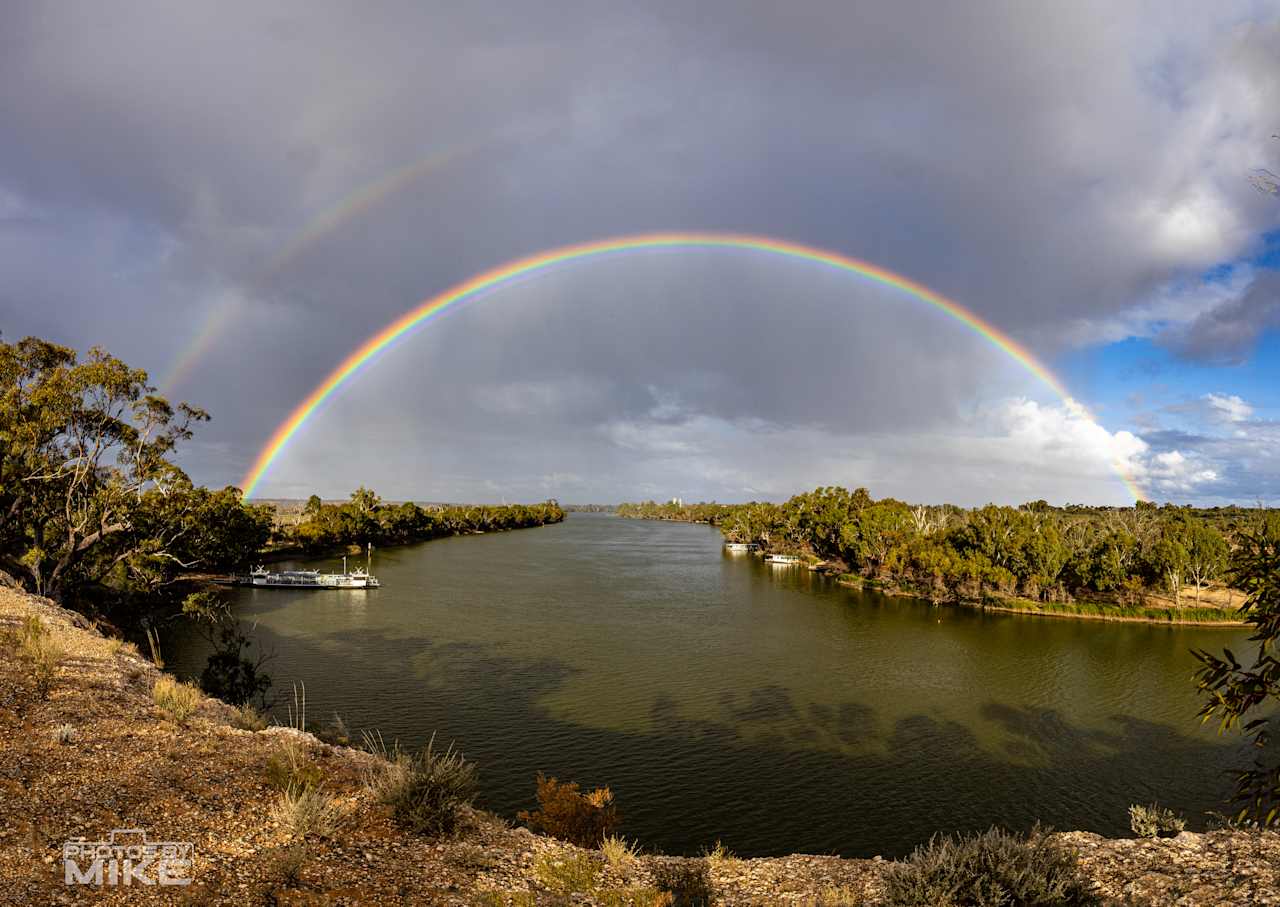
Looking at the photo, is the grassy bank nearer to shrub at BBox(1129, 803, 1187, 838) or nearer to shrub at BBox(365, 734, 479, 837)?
shrub at BBox(1129, 803, 1187, 838)

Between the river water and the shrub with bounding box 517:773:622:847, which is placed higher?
the shrub with bounding box 517:773:622:847

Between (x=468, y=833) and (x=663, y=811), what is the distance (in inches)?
559

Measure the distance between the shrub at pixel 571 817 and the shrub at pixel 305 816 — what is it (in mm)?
5953

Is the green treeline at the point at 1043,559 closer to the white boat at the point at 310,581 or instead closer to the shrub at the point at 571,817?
the white boat at the point at 310,581

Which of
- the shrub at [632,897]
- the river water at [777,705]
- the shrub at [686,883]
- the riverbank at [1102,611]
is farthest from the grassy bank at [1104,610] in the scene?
the shrub at [632,897]

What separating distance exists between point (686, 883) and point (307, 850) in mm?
5924

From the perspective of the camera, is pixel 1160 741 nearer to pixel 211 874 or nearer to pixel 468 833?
pixel 468 833

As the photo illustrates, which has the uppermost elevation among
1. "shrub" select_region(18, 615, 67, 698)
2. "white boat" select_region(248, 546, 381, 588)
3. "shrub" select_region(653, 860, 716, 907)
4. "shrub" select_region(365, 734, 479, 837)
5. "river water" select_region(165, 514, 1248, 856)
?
"shrub" select_region(18, 615, 67, 698)

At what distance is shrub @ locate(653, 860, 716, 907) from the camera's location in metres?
10.7

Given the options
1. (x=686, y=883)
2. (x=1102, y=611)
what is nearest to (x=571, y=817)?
(x=686, y=883)

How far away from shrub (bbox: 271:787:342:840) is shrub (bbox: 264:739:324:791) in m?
0.30

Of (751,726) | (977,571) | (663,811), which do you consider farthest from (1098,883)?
(977,571)

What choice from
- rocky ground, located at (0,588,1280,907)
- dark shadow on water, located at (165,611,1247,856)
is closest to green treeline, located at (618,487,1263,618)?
dark shadow on water, located at (165,611,1247,856)

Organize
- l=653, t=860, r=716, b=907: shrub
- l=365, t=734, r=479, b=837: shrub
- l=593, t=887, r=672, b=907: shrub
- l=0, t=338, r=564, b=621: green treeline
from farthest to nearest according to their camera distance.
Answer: l=0, t=338, r=564, b=621: green treeline < l=365, t=734, r=479, b=837: shrub < l=653, t=860, r=716, b=907: shrub < l=593, t=887, r=672, b=907: shrub
